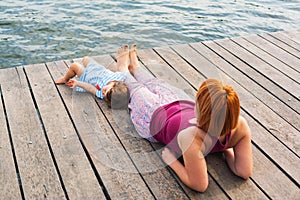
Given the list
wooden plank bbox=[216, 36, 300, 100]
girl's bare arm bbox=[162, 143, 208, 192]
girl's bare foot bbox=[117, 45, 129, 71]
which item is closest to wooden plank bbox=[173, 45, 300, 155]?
wooden plank bbox=[216, 36, 300, 100]

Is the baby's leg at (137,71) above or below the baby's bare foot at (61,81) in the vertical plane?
above

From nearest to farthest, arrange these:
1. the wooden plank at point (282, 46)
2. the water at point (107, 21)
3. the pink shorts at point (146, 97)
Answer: the pink shorts at point (146, 97) → the wooden plank at point (282, 46) → the water at point (107, 21)

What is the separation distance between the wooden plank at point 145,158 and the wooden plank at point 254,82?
1.02 meters

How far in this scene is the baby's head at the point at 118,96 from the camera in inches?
117

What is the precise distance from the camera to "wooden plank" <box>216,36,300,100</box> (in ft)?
11.4

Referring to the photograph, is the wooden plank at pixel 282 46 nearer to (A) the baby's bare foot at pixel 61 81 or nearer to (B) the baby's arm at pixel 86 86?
(B) the baby's arm at pixel 86 86

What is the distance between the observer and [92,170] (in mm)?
2492

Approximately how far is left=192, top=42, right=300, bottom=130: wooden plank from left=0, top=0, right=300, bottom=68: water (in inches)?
30.8

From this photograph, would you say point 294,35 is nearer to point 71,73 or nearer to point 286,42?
point 286,42

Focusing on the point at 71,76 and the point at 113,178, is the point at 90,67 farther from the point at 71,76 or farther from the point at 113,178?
the point at 113,178

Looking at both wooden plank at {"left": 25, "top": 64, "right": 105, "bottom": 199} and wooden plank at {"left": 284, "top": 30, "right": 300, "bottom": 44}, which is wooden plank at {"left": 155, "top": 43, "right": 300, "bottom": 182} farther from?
wooden plank at {"left": 284, "top": 30, "right": 300, "bottom": 44}

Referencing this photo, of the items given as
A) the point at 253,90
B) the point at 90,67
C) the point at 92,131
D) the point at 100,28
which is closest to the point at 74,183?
the point at 92,131

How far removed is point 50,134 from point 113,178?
1.98ft

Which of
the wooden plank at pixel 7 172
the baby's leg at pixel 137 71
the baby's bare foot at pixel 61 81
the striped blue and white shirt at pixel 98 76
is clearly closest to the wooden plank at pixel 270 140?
the baby's leg at pixel 137 71
